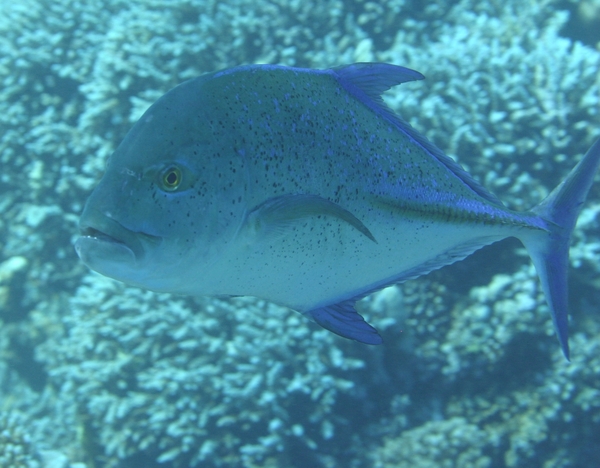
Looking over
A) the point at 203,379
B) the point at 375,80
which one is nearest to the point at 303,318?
the point at 203,379

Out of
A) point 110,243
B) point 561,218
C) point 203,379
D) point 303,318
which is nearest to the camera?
point 110,243

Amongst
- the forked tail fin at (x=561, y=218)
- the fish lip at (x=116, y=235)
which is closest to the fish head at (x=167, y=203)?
the fish lip at (x=116, y=235)

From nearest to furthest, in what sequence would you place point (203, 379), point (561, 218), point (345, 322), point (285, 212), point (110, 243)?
point (110, 243), point (285, 212), point (345, 322), point (561, 218), point (203, 379)

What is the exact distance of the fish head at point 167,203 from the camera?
994mm

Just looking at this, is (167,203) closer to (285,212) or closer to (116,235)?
(116,235)

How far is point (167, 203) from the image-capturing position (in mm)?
1022

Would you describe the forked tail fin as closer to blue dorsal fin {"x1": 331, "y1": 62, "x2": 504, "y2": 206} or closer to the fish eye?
blue dorsal fin {"x1": 331, "y1": 62, "x2": 504, "y2": 206}

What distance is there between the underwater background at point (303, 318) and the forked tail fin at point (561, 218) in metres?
1.85

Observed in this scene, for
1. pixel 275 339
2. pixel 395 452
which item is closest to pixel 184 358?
pixel 275 339

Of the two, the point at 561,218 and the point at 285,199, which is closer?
the point at 285,199

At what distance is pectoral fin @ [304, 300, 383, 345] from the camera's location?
1304 mm

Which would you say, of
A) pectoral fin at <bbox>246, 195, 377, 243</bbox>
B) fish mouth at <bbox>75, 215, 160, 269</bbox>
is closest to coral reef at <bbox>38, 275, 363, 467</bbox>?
pectoral fin at <bbox>246, 195, 377, 243</bbox>

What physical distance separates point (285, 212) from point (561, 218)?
1.26 m

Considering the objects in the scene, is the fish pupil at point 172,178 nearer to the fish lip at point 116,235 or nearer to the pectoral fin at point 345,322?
the fish lip at point 116,235
